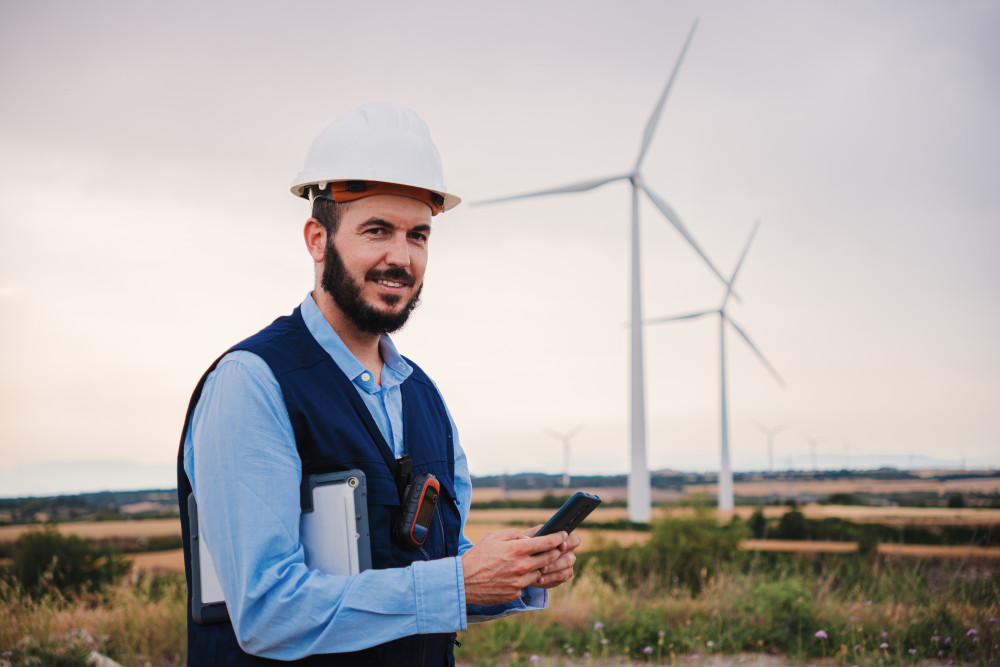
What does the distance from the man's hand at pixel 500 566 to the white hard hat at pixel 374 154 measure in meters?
1.19

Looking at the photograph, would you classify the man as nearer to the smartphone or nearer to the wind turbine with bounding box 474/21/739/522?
the smartphone

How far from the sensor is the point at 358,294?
260 centimetres

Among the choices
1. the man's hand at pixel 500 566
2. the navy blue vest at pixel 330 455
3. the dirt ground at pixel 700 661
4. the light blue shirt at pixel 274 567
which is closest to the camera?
the light blue shirt at pixel 274 567

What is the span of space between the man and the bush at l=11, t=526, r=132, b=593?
471 inches

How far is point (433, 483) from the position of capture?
8.16ft

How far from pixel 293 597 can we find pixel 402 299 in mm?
1041

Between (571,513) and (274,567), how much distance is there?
A: 35.0 inches

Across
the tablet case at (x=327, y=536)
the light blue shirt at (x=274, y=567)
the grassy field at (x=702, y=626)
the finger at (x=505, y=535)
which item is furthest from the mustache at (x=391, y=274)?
the grassy field at (x=702, y=626)

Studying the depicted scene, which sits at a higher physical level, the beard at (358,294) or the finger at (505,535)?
the beard at (358,294)

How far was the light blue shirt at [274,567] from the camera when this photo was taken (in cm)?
205

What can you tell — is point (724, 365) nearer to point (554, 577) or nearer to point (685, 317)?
point (685, 317)

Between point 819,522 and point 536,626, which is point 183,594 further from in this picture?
point 819,522

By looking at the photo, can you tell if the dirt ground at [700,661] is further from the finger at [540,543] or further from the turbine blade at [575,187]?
the turbine blade at [575,187]

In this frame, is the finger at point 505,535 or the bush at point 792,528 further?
the bush at point 792,528
